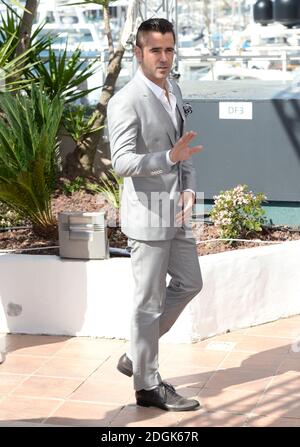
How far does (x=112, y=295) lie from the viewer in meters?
5.92

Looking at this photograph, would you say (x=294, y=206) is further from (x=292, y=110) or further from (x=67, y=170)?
(x=67, y=170)

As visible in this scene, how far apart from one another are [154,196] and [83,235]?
1.53 metres

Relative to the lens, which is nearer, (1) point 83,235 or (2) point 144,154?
(2) point 144,154

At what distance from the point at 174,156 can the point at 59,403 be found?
1512 millimetres

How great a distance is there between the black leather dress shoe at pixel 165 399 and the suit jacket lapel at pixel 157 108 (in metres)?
1.21

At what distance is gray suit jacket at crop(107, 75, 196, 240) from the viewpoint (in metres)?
4.36

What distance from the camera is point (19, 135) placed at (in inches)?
257

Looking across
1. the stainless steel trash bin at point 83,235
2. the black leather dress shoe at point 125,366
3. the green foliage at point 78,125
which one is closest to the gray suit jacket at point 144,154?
the black leather dress shoe at point 125,366

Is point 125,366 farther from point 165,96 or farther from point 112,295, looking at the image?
point 165,96

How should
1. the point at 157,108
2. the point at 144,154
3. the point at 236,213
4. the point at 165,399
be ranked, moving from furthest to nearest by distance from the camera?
the point at 236,213 < the point at 165,399 < the point at 157,108 < the point at 144,154

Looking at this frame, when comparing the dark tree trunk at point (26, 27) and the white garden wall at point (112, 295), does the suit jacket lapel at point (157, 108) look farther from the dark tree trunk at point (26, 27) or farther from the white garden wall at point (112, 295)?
the dark tree trunk at point (26, 27)

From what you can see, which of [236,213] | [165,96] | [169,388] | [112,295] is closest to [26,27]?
[236,213]

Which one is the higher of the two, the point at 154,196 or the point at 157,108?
the point at 157,108
